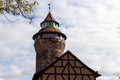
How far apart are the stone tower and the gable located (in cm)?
902

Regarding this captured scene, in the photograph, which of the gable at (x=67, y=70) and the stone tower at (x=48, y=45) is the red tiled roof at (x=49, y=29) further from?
the gable at (x=67, y=70)

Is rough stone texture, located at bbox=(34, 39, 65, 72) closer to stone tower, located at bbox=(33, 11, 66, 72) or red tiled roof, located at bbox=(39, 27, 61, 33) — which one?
stone tower, located at bbox=(33, 11, 66, 72)

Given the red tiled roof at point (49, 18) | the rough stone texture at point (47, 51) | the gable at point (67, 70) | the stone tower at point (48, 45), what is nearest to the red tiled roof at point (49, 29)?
the stone tower at point (48, 45)

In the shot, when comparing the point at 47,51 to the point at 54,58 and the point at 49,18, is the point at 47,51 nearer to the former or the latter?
the point at 54,58

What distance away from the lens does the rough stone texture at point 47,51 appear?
36.0m

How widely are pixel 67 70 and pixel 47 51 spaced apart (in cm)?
964

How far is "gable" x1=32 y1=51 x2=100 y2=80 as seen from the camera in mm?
26500

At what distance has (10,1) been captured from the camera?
969 centimetres

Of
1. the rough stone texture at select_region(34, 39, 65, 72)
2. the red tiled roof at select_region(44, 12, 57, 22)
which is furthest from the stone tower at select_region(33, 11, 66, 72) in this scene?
the red tiled roof at select_region(44, 12, 57, 22)

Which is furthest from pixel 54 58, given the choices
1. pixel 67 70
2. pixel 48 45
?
pixel 67 70

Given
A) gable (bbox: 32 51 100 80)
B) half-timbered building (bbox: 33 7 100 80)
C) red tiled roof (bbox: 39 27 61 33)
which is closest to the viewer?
gable (bbox: 32 51 100 80)

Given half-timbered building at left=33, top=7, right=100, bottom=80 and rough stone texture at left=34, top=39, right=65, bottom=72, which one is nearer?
half-timbered building at left=33, top=7, right=100, bottom=80

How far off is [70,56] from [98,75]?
3203 mm

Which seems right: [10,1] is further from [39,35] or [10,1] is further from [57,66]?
[39,35]
